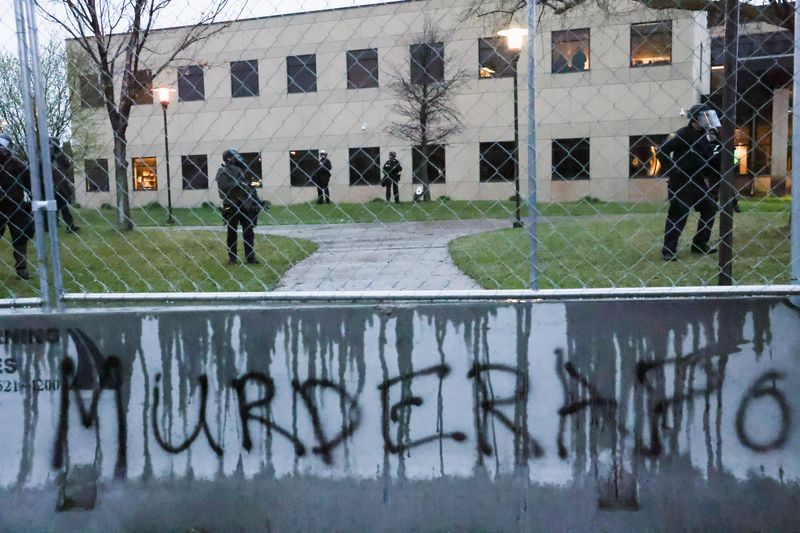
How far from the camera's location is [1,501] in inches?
126

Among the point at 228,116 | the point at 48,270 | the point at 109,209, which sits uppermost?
the point at 228,116

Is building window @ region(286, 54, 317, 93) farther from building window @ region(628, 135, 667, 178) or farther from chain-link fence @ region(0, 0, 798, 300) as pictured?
building window @ region(628, 135, 667, 178)

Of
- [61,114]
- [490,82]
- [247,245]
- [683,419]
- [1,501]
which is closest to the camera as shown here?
[683,419]

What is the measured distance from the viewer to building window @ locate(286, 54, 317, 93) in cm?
348

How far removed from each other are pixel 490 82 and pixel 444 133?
1267mm

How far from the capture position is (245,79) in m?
3.64

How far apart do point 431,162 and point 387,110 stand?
49 cm

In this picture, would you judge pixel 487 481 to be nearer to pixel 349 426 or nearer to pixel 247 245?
pixel 349 426

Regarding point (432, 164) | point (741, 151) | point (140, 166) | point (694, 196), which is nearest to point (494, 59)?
point (432, 164)

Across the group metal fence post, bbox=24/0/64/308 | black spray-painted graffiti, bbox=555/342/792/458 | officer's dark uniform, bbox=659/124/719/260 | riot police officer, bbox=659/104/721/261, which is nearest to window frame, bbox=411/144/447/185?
black spray-painted graffiti, bbox=555/342/792/458

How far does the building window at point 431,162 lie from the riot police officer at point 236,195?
964mm

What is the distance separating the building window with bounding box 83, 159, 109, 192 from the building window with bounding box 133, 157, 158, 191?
0.17 m

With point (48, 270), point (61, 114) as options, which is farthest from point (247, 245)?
point (48, 270)

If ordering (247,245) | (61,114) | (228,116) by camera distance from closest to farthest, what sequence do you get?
1. (228,116)
2. (247,245)
3. (61,114)
